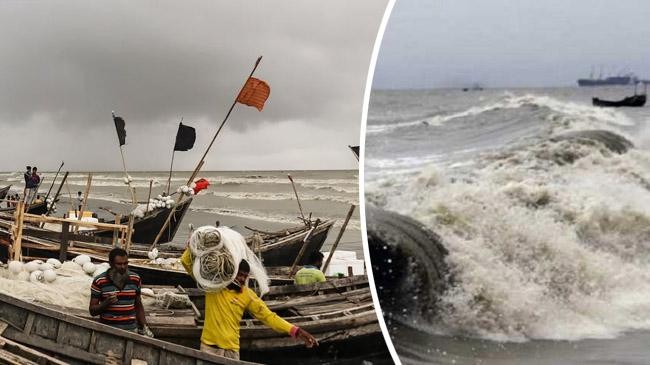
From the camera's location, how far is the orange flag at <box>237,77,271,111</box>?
4.83m

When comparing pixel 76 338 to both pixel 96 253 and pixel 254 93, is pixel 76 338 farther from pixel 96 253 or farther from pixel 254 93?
pixel 254 93

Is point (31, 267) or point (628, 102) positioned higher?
point (628, 102)

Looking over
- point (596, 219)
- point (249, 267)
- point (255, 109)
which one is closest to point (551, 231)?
point (596, 219)

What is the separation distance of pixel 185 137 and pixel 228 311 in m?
2.10

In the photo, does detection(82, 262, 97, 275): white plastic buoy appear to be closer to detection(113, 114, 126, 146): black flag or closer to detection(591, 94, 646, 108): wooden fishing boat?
detection(113, 114, 126, 146): black flag

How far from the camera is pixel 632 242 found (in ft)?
9.67

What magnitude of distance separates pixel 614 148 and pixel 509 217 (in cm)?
56

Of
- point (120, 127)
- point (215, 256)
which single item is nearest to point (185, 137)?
point (120, 127)

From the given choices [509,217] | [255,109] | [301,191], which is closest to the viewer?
[509,217]

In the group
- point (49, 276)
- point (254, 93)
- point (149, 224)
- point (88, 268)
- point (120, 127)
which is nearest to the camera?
point (49, 276)

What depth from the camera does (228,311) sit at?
3367mm

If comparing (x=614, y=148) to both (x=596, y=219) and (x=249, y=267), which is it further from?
(x=249, y=267)

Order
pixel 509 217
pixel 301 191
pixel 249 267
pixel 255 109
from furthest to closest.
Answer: pixel 301 191
pixel 255 109
pixel 249 267
pixel 509 217

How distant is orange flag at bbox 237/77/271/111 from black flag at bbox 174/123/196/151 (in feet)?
1.71
